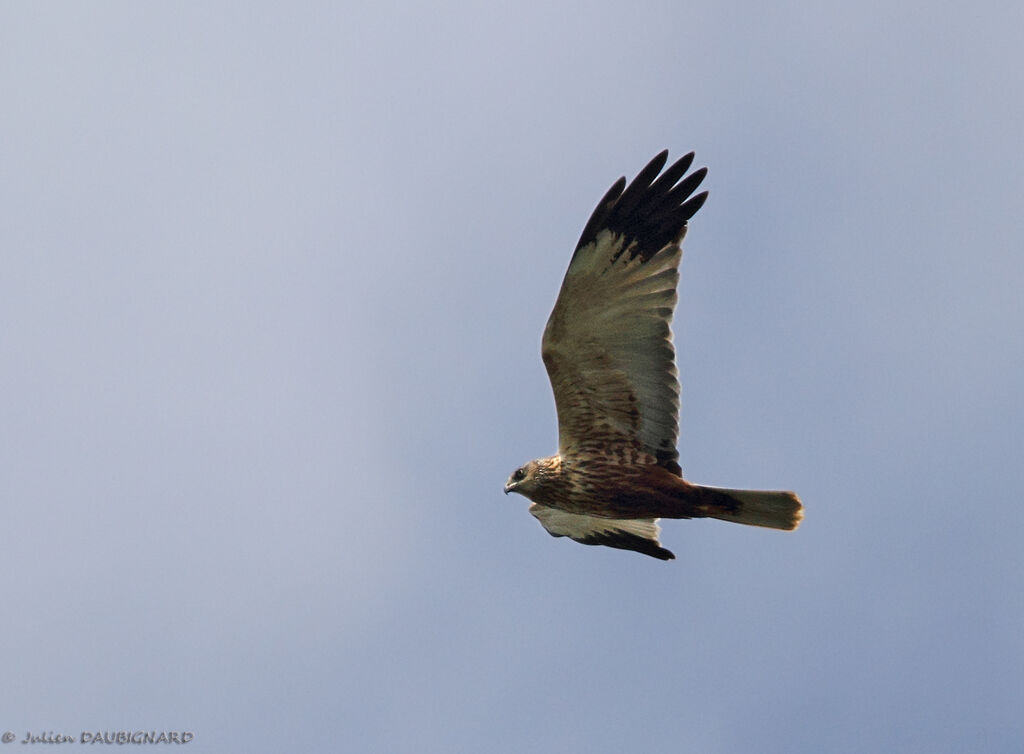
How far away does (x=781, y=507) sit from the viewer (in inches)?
462

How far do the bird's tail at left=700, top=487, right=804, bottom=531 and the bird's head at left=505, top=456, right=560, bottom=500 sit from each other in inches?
59.9

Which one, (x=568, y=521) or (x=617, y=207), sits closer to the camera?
(x=617, y=207)

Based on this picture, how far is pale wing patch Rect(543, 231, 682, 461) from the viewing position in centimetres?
1171

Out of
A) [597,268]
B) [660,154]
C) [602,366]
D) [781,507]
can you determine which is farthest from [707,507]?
[660,154]

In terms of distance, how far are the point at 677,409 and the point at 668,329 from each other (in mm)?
752

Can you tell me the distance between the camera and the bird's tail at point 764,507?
11672mm

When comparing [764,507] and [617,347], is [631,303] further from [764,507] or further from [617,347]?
[764,507]

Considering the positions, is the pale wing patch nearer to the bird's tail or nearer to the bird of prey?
the bird of prey

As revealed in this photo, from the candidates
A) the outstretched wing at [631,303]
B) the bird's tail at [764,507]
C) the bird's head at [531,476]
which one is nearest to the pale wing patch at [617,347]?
the outstretched wing at [631,303]

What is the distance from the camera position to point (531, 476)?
12547mm

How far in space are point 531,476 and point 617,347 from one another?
156 cm

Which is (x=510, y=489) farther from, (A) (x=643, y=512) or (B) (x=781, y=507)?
(B) (x=781, y=507)

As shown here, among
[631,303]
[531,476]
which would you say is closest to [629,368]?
[631,303]

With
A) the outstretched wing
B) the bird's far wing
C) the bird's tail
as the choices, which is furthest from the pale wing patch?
the bird's far wing
